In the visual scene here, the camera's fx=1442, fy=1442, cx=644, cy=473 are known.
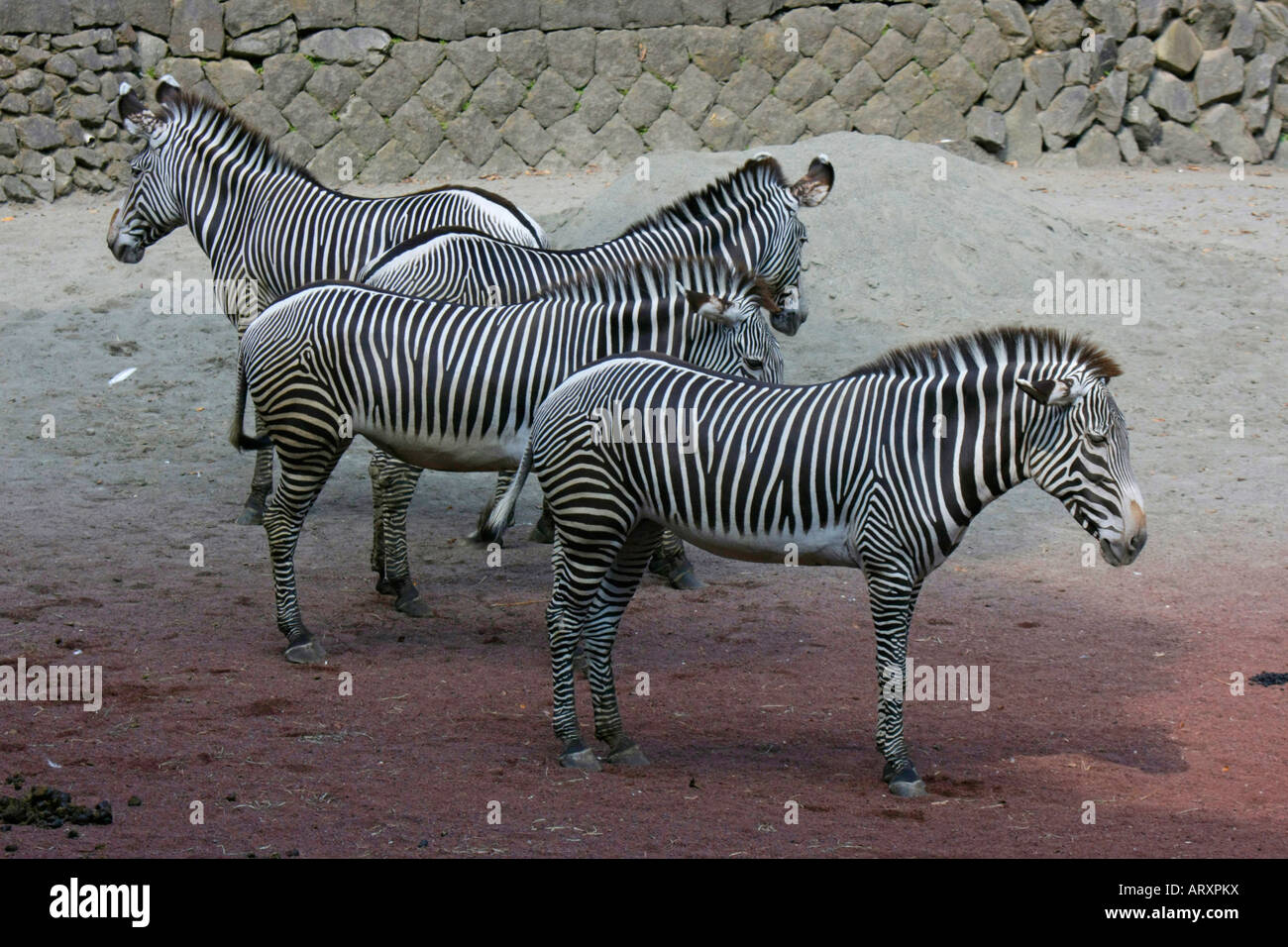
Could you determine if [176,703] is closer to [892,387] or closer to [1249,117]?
[892,387]

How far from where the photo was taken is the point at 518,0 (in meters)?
17.3

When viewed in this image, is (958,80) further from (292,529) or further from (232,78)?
(292,529)

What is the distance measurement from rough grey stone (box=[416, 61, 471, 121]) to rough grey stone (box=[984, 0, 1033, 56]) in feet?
20.9

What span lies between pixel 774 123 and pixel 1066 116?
357 cm

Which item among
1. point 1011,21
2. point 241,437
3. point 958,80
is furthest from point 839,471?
point 1011,21

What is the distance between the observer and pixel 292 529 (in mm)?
7465

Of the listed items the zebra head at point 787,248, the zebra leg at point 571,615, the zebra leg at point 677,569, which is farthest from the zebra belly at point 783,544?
the zebra head at point 787,248

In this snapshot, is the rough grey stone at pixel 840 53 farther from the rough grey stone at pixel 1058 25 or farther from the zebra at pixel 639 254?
the zebra at pixel 639 254

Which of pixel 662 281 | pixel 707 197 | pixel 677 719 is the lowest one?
pixel 677 719

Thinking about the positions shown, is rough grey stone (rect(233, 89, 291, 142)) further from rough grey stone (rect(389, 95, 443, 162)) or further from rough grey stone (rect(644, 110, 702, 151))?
rough grey stone (rect(644, 110, 702, 151))

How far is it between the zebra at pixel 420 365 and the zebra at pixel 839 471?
114 centimetres

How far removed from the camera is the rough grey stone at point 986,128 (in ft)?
57.7

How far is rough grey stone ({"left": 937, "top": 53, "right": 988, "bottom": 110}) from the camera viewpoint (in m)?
17.5

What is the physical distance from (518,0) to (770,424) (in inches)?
499
